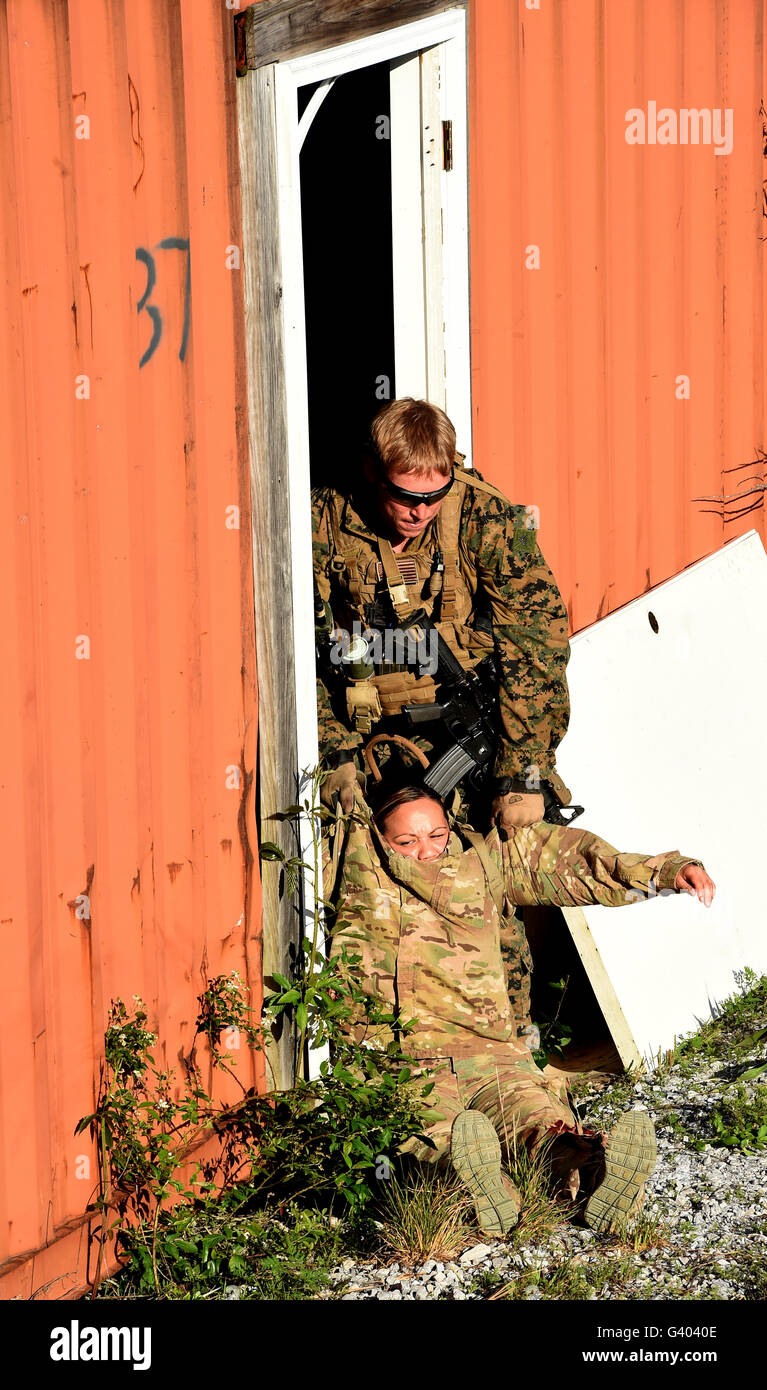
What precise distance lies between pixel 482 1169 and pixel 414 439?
182cm

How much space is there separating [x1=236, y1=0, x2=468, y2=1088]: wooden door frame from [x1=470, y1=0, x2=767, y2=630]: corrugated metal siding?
1389 millimetres

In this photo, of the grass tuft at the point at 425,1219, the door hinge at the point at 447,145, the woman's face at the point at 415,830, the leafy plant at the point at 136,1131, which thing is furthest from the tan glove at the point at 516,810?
the door hinge at the point at 447,145

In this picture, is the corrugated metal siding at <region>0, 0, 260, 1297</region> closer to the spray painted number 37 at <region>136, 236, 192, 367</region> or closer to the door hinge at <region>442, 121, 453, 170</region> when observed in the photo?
the spray painted number 37 at <region>136, 236, 192, 367</region>

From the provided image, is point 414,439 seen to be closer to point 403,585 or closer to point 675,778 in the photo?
point 403,585

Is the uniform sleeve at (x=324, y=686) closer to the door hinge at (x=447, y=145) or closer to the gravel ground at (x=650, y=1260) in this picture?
the door hinge at (x=447, y=145)

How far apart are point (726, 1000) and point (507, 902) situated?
1251 mm

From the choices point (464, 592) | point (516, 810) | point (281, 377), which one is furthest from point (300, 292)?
point (516, 810)

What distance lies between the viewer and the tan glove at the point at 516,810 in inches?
153

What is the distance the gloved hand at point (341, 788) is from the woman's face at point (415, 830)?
138 millimetres

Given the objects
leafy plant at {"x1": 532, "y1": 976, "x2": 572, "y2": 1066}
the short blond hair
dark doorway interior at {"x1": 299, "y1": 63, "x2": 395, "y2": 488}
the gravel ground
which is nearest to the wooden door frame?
the short blond hair

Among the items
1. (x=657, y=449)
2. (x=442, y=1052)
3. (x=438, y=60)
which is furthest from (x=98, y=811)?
(x=657, y=449)

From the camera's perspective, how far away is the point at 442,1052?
3.62 m

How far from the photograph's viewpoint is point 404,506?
3.74 meters

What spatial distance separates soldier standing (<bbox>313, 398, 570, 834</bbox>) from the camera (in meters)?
3.91
